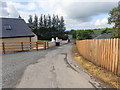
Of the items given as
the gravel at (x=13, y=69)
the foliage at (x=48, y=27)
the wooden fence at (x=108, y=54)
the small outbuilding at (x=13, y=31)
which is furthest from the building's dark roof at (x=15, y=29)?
the foliage at (x=48, y=27)

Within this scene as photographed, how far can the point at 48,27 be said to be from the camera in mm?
61719

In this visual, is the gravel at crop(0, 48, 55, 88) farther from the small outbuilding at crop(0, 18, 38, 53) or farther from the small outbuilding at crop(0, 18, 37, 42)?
the small outbuilding at crop(0, 18, 37, 42)

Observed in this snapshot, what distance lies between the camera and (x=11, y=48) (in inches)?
534

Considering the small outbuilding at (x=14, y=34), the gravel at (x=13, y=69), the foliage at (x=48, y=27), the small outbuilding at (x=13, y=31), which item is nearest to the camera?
the gravel at (x=13, y=69)

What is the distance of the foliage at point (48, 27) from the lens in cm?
5682

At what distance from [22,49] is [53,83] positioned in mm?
10835

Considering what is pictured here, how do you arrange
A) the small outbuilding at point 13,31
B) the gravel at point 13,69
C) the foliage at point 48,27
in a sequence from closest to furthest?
the gravel at point 13,69 → the small outbuilding at point 13,31 → the foliage at point 48,27

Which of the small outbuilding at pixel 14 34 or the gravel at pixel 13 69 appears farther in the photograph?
the small outbuilding at pixel 14 34

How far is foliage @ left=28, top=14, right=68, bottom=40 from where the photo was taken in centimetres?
5682

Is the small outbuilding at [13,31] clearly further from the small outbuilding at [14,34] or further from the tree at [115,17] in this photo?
the tree at [115,17]

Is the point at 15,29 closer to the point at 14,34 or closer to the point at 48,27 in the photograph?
the point at 14,34

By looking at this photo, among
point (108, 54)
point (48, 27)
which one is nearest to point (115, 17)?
point (108, 54)

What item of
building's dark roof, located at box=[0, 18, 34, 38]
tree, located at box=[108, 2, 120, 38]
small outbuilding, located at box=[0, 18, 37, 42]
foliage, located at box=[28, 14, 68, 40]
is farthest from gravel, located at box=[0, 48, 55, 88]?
foliage, located at box=[28, 14, 68, 40]

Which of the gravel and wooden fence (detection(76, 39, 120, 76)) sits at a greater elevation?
wooden fence (detection(76, 39, 120, 76))
